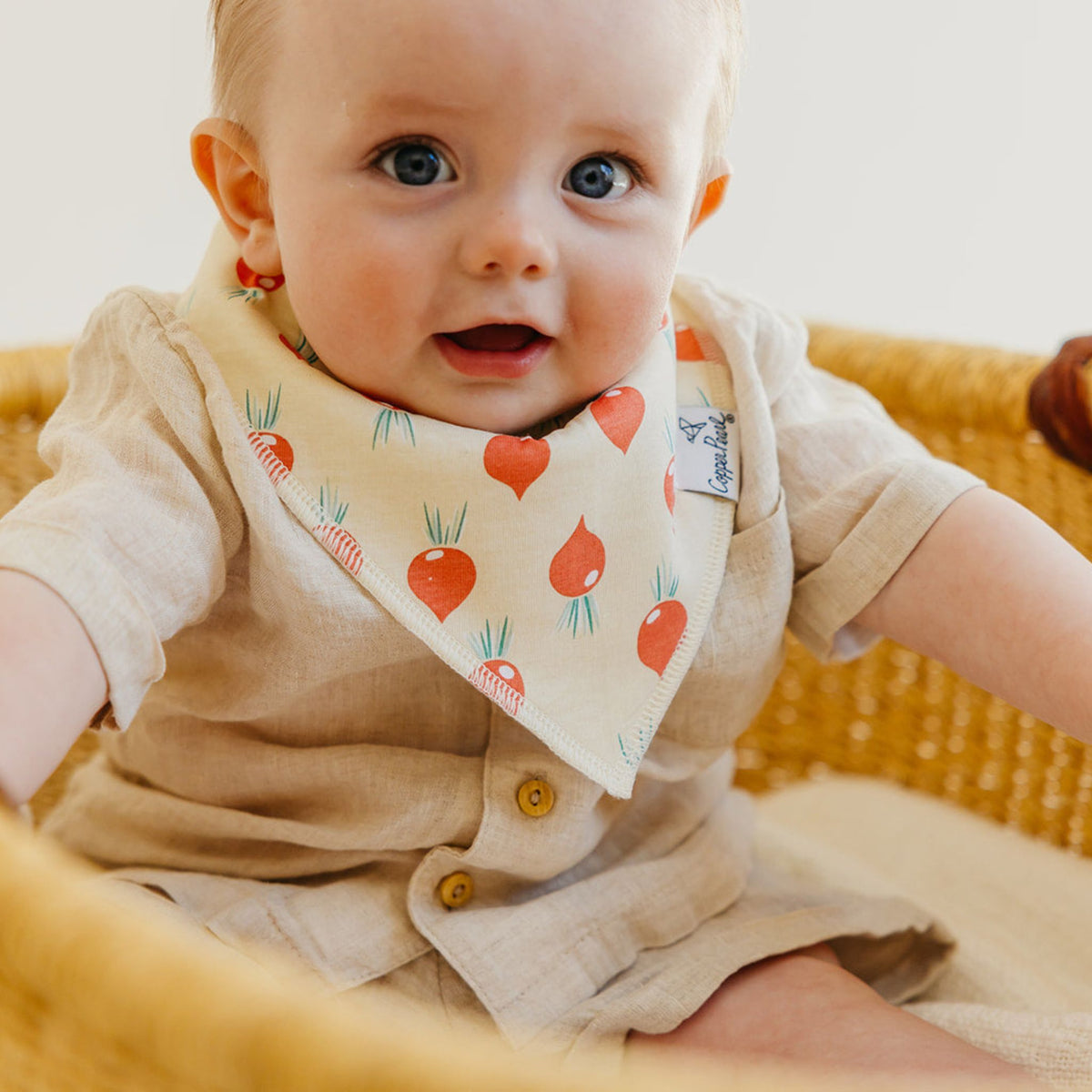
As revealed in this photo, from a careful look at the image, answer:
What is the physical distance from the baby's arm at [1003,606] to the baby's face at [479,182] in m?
0.21

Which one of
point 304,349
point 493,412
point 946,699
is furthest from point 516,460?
point 946,699

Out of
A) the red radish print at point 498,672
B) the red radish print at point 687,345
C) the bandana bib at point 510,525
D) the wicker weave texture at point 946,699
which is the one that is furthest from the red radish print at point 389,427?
the wicker weave texture at point 946,699

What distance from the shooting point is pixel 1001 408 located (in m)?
1.00

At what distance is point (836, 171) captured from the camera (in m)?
1.80

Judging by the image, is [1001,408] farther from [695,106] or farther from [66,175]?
[66,175]

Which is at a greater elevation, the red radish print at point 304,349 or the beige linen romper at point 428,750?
the red radish print at point 304,349

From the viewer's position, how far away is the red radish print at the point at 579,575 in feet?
2.29

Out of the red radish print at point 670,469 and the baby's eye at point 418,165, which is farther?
the red radish print at point 670,469

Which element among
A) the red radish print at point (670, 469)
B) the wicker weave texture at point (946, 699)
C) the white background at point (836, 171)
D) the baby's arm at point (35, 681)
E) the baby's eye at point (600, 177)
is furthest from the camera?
the white background at point (836, 171)

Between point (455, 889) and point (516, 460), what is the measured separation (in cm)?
24

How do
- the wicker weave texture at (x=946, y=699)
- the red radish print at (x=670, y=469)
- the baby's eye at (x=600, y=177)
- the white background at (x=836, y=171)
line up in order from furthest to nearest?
1. the white background at (x=836, y=171)
2. the wicker weave texture at (x=946, y=699)
3. the red radish print at (x=670, y=469)
4. the baby's eye at (x=600, y=177)

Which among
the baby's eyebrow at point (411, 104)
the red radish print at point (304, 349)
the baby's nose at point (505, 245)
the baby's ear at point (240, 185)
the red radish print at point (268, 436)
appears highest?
the baby's eyebrow at point (411, 104)

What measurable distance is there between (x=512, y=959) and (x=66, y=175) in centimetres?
108

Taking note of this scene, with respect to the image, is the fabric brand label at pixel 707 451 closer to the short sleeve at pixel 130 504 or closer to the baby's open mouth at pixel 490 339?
the baby's open mouth at pixel 490 339
